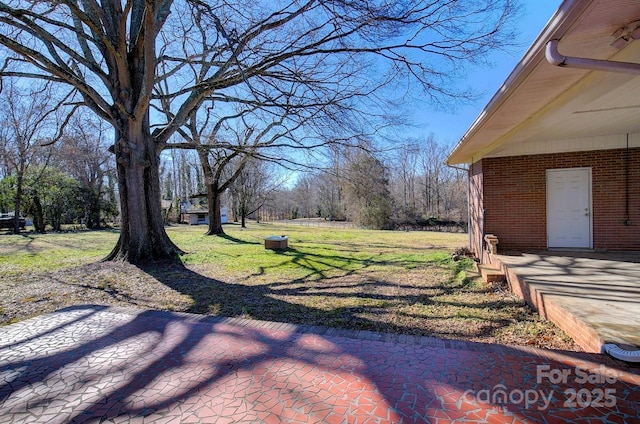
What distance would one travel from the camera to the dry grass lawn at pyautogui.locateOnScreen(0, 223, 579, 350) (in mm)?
3670

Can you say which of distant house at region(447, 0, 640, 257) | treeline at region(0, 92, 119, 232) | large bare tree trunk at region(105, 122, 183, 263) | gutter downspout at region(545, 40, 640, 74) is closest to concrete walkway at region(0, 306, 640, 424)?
gutter downspout at region(545, 40, 640, 74)

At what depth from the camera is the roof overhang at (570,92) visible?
7.65 ft

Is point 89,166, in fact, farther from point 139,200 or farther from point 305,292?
point 305,292

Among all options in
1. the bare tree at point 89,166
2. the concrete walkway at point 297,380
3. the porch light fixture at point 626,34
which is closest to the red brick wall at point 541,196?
the porch light fixture at point 626,34

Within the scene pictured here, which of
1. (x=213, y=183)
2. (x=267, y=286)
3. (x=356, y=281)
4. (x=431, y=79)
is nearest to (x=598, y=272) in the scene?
(x=356, y=281)

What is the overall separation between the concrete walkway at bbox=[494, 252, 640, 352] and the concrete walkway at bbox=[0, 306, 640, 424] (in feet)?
1.52

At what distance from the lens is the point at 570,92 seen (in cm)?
361

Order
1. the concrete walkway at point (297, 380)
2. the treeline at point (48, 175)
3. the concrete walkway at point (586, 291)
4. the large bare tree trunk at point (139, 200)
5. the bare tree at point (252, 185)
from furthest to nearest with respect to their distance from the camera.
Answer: the bare tree at point (252, 185)
the treeline at point (48, 175)
the large bare tree trunk at point (139, 200)
the concrete walkway at point (586, 291)
the concrete walkway at point (297, 380)

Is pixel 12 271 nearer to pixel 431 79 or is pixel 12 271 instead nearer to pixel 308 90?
pixel 308 90

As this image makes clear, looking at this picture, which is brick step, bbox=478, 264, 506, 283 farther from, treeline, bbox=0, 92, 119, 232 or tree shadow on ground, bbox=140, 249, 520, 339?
treeline, bbox=0, 92, 119, 232

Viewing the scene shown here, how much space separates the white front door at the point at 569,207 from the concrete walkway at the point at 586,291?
0.61 metres

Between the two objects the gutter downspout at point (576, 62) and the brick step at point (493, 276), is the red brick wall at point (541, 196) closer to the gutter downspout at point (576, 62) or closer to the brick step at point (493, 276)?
the brick step at point (493, 276)

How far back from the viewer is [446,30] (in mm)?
5266

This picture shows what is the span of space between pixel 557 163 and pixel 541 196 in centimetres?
76
